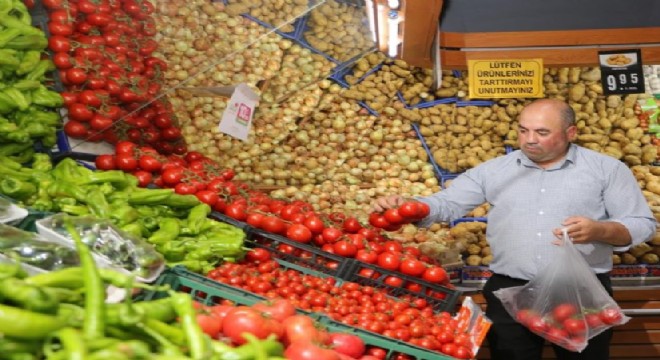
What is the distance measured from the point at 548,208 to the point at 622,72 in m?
1.69

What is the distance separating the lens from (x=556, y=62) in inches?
205

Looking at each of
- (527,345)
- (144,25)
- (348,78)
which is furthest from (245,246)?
(348,78)

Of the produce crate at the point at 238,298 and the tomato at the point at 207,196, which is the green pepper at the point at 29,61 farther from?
the produce crate at the point at 238,298

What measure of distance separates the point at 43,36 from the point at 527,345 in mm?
3098

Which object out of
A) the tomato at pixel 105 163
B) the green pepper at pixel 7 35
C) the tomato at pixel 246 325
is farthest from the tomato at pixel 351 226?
the tomato at pixel 246 325

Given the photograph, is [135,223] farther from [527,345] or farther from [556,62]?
[556,62]

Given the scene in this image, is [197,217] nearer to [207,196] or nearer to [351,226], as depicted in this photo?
[207,196]

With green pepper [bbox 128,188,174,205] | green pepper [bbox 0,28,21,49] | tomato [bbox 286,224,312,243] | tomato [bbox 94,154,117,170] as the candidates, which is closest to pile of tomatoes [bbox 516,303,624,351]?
tomato [bbox 286,224,312,243]

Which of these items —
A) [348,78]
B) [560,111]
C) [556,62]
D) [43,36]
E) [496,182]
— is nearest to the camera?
[43,36]

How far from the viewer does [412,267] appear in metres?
3.79

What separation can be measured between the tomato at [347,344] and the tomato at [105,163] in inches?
86.6

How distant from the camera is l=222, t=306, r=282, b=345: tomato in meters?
1.92

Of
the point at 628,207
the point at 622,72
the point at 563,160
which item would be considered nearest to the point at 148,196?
the point at 563,160

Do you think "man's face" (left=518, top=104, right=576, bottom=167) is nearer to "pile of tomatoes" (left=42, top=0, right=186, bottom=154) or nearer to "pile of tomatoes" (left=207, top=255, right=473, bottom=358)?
"pile of tomatoes" (left=207, top=255, right=473, bottom=358)
